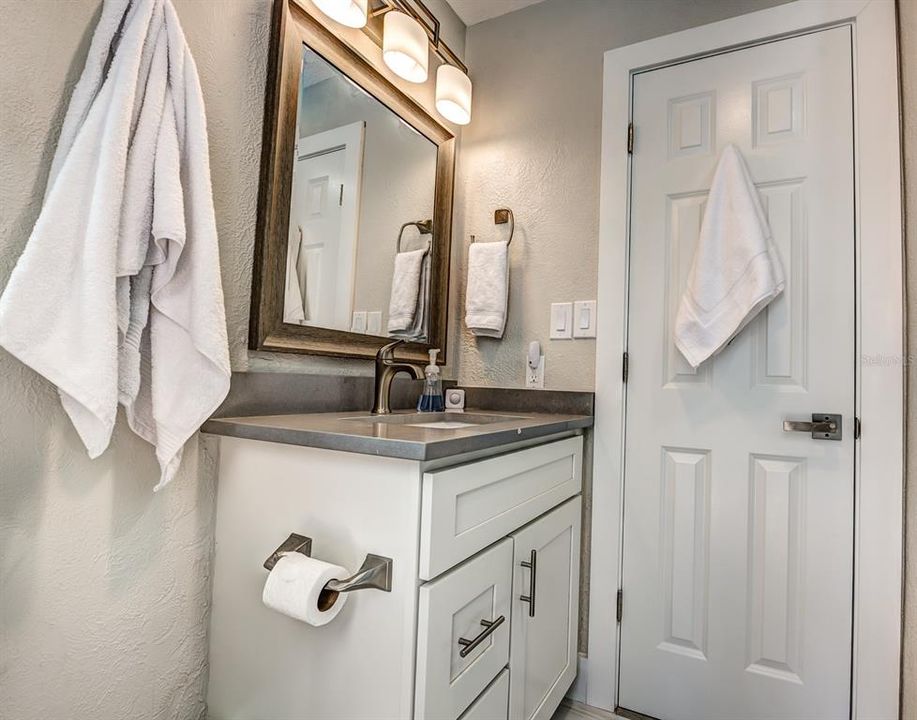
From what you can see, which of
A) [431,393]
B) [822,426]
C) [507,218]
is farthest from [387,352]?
[822,426]

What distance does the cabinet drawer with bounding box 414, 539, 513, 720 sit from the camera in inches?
33.9

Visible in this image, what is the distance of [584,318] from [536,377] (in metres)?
0.26

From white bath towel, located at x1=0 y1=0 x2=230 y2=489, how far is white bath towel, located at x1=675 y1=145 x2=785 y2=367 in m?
1.22

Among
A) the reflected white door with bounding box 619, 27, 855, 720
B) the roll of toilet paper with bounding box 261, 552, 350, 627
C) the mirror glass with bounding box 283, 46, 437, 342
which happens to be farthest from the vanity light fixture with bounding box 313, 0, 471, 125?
the roll of toilet paper with bounding box 261, 552, 350, 627

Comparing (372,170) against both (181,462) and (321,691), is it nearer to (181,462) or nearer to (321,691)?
(181,462)

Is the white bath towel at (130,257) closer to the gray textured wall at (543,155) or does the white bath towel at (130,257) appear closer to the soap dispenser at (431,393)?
the soap dispenser at (431,393)

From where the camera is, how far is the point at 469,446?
945 millimetres

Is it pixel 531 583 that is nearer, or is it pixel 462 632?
pixel 462 632

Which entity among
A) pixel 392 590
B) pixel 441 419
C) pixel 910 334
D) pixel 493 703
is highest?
pixel 910 334

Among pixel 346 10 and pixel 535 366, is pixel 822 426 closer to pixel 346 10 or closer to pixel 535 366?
pixel 535 366

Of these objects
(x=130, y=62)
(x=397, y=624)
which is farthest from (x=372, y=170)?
(x=397, y=624)

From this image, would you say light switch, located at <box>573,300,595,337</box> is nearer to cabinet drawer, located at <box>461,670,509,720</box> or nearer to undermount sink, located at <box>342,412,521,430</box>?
undermount sink, located at <box>342,412,521,430</box>

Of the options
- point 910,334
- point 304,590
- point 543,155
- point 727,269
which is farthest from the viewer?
point 543,155

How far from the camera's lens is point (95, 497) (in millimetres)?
943
